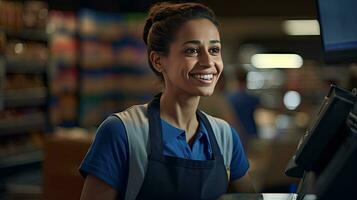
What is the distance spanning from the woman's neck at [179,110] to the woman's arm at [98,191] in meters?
0.20

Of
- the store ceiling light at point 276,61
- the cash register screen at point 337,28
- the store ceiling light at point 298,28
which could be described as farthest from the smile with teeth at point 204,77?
the store ceiling light at point 276,61

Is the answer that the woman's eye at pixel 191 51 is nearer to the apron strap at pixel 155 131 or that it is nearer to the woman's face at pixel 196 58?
the woman's face at pixel 196 58

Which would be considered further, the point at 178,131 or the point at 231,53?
the point at 231,53

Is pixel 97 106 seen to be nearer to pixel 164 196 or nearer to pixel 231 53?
pixel 164 196

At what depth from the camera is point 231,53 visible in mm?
17953

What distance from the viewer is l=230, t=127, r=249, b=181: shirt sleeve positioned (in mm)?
1596

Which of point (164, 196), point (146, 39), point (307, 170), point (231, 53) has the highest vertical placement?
point (146, 39)

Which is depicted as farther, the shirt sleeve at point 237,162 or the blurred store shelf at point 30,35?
the blurred store shelf at point 30,35

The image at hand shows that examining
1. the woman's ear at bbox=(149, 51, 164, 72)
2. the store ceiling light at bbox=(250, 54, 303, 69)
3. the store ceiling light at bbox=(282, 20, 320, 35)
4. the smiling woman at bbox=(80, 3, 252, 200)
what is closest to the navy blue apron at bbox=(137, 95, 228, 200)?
the smiling woman at bbox=(80, 3, 252, 200)

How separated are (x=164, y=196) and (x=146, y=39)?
372 mm

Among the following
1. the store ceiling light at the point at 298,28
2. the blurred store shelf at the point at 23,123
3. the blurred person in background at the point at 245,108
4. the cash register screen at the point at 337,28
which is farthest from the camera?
the store ceiling light at the point at 298,28

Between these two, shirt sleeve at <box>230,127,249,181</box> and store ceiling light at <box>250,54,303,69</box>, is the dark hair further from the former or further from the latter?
store ceiling light at <box>250,54,303,69</box>

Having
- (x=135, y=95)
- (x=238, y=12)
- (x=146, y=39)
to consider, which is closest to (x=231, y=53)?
(x=238, y=12)

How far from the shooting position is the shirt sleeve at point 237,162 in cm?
160
